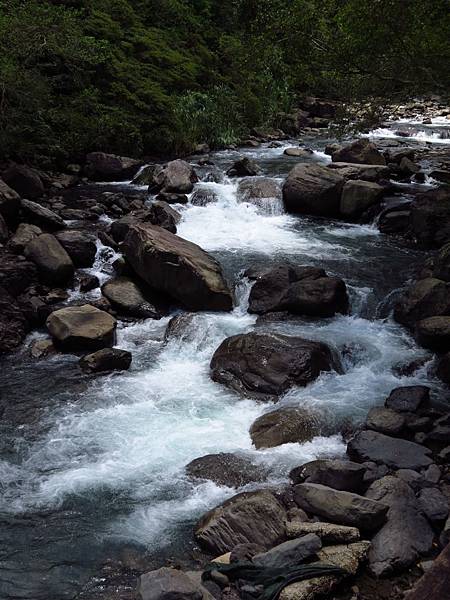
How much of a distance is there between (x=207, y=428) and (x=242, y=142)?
18.1 metres

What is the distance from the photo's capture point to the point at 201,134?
22562mm

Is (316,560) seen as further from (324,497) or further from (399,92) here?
(399,92)

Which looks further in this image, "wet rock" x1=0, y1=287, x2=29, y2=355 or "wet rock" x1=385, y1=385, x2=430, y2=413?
"wet rock" x1=0, y1=287, x2=29, y2=355

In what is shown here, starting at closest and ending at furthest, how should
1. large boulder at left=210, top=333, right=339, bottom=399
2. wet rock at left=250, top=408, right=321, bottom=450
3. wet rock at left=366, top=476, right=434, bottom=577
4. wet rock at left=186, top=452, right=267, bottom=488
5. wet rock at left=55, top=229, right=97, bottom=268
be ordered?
wet rock at left=366, top=476, right=434, bottom=577 → wet rock at left=186, top=452, right=267, bottom=488 → wet rock at left=250, top=408, right=321, bottom=450 → large boulder at left=210, top=333, right=339, bottom=399 → wet rock at left=55, top=229, right=97, bottom=268

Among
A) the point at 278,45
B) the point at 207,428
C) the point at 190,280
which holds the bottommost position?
the point at 207,428

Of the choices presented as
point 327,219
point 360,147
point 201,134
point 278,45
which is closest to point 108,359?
point 278,45

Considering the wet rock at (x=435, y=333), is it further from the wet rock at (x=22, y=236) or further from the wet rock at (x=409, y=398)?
the wet rock at (x=22, y=236)

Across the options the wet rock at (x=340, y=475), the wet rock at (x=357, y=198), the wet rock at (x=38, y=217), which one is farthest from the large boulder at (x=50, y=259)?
the wet rock at (x=357, y=198)

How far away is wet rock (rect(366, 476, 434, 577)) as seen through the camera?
5.32 metres

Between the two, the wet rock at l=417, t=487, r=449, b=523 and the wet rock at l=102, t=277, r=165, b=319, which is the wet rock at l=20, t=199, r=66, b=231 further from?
the wet rock at l=417, t=487, r=449, b=523

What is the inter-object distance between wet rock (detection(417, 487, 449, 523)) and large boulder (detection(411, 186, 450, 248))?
830 centimetres

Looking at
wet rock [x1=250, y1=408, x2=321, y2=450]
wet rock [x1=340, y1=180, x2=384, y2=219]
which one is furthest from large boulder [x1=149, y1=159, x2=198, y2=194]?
wet rock [x1=250, y1=408, x2=321, y2=450]

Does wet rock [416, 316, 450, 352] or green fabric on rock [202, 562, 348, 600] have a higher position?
wet rock [416, 316, 450, 352]

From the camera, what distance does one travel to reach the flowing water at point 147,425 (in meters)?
5.82
